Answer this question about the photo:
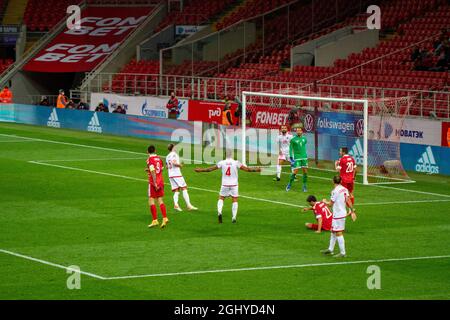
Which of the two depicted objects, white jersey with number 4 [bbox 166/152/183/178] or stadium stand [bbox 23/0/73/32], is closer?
white jersey with number 4 [bbox 166/152/183/178]

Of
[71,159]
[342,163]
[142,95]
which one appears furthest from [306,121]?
[142,95]

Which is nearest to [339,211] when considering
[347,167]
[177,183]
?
[347,167]

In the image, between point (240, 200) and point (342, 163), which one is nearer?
point (342, 163)

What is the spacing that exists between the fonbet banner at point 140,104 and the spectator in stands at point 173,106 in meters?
0.70

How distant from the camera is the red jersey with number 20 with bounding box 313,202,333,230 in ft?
79.4

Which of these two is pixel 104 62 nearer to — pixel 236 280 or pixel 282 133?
pixel 282 133

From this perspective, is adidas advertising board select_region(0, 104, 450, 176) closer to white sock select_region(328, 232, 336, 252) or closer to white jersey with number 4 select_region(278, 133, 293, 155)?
white jersey with number 4 select_region(278, 133, 293, 155)

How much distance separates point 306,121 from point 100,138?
1133 cm

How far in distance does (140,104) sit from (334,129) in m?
15.0

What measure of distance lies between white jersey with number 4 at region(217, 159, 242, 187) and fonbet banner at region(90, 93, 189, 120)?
23.4 m

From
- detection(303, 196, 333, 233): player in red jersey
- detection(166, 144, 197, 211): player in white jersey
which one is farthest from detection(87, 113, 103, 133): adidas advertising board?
detection(303, 196, 333, 233): player in red jersey

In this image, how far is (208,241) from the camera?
23.1 metres

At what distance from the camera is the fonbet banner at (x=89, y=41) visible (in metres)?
58.4

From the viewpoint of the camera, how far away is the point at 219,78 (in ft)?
158
